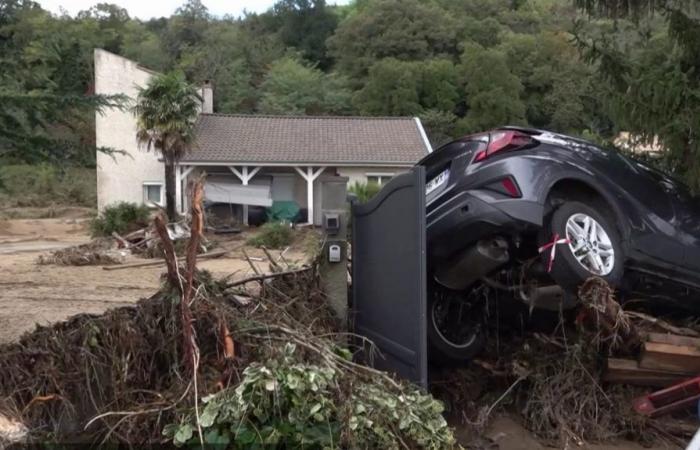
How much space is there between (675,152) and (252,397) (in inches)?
162

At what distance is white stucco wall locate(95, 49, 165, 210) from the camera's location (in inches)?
1208

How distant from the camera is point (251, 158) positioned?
1163 inches

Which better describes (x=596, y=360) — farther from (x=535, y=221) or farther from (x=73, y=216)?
(x=73, y=216)

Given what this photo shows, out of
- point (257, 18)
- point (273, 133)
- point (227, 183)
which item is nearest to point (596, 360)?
point (227, 183)

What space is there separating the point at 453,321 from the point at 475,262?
79 centimetres

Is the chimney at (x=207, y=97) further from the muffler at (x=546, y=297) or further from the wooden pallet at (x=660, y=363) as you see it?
the wooden pallet at (x=660, y=363)

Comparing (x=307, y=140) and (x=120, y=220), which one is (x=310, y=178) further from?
(x=120, y=220)

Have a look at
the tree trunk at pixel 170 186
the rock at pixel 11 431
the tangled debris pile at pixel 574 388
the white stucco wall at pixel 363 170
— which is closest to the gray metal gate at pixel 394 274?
the tangled debris pile at pixel 574 388

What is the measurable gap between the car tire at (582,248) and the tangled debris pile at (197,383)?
52.5 inches

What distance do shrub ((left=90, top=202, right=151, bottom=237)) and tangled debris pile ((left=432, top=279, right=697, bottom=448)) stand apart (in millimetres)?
19800

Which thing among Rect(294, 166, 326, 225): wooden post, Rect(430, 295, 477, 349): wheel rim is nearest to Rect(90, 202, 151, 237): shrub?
Rect(294, 166, 326, 225): wooden post

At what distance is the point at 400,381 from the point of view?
4.31 metres

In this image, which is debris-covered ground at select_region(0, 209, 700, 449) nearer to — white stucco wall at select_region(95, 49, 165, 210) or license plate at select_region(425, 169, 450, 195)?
license plate at select_region(425, 169, 450, 195)

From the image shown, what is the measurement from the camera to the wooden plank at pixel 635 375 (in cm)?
509
